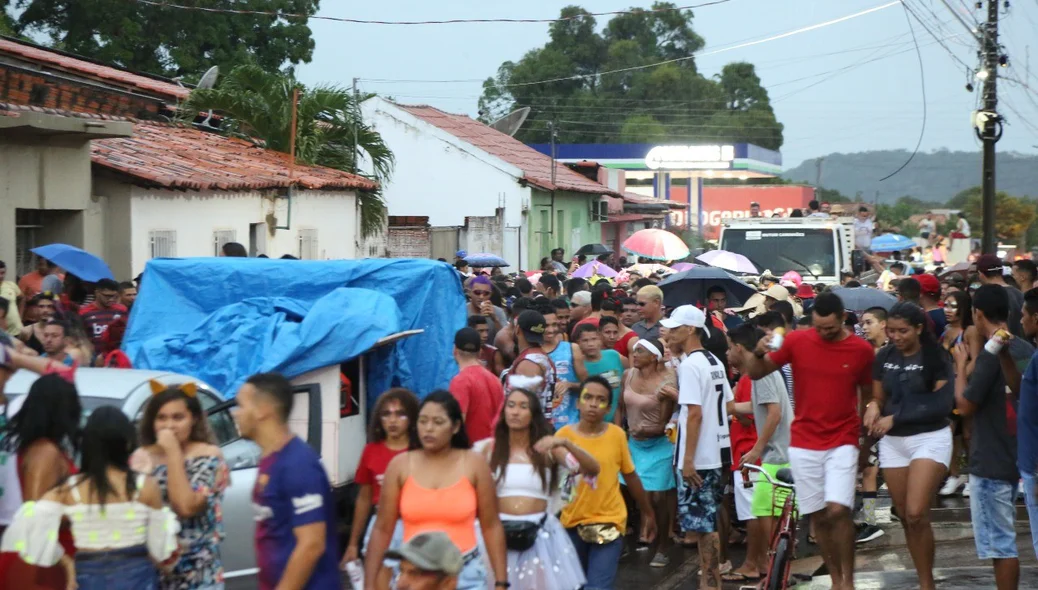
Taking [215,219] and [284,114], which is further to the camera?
[284,114]

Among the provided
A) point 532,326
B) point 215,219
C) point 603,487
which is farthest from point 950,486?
point 215,219

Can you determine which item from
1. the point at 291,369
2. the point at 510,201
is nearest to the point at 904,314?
the point at 291,369

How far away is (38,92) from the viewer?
16.6m

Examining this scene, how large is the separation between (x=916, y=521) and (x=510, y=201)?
97.2 feet

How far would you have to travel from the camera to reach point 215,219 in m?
19.8

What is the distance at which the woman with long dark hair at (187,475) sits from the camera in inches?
232

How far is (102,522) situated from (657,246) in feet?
64.6

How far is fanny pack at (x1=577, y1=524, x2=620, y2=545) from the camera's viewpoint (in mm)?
7539

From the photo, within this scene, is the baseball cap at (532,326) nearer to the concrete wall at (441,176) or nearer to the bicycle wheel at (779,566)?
the bicycle wheel at (779,566)

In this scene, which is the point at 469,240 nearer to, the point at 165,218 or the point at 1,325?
the point at 165,218

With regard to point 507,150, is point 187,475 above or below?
below

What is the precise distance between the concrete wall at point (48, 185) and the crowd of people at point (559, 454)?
2003 millimetres

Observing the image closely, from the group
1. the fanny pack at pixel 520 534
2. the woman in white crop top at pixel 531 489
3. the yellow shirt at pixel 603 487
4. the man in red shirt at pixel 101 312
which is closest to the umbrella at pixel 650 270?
the man in red shirt at pixel 101 312

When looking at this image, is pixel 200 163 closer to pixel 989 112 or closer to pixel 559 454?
pixel 559 454
